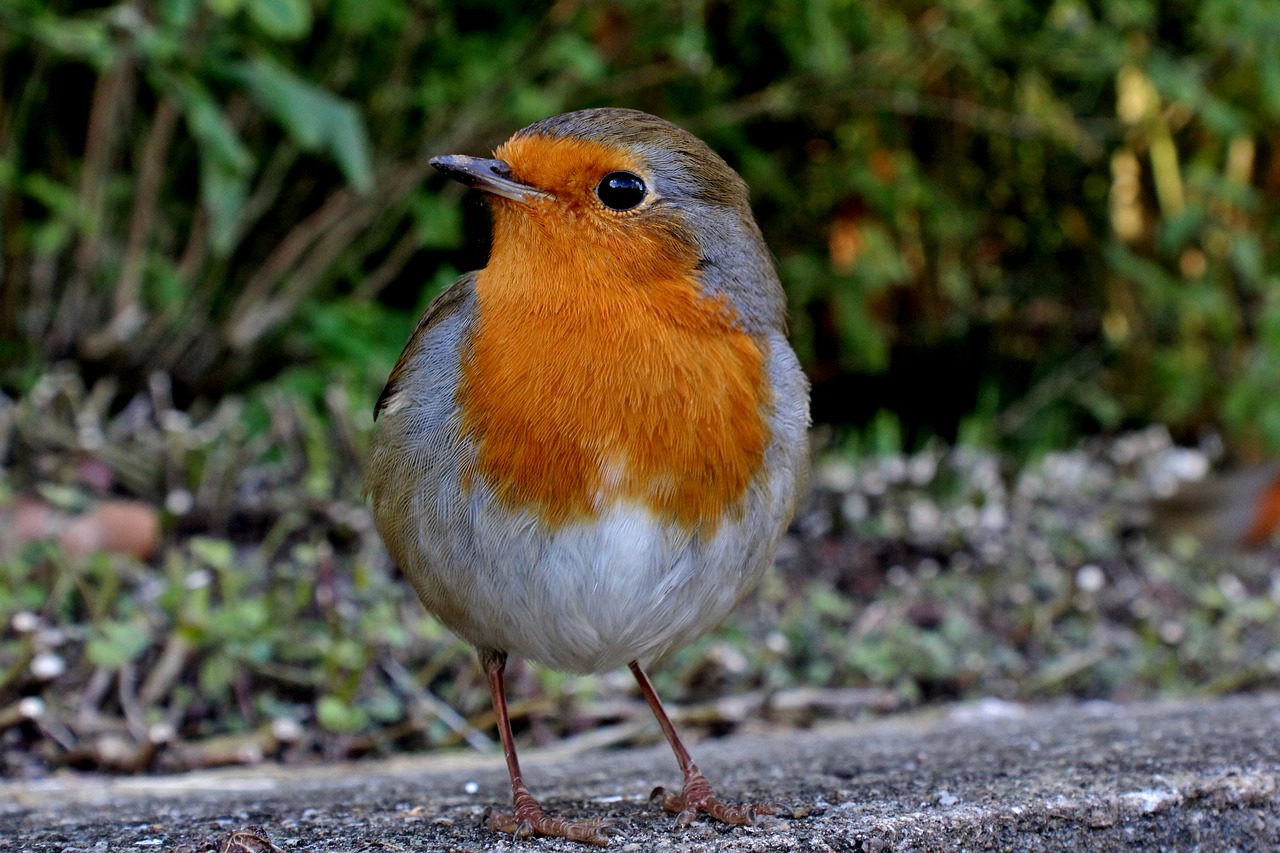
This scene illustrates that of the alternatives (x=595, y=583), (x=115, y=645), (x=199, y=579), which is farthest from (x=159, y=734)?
(x=595, y=583)

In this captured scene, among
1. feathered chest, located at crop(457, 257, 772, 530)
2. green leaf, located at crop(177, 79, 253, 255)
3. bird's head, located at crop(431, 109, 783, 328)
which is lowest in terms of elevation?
feathered chest, located at crop(457, 257, 772, 530)

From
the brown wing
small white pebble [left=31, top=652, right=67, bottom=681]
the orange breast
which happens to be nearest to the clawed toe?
the orange breast

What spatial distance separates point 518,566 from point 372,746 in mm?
1086

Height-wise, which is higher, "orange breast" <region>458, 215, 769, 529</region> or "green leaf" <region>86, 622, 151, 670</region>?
"orange breast" <region>458, 215, 769, 529</region>

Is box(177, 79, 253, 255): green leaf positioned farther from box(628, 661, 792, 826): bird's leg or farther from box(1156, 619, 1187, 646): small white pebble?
box(1156, 619, 1187, 646): small white pebble

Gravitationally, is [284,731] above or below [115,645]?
below

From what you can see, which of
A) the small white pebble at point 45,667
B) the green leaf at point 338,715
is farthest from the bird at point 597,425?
the small white pebble at point 45,667

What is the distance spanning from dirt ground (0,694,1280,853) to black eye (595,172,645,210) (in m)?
0.81

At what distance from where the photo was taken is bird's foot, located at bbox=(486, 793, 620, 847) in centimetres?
171

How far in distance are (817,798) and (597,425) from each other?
579 millimetres

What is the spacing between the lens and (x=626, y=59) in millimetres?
4605

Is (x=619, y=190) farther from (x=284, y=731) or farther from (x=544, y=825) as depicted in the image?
(x=284, y=731)

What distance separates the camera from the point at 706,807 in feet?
5.99

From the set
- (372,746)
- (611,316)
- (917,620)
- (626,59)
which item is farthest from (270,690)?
(626,59)
